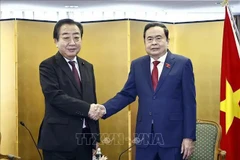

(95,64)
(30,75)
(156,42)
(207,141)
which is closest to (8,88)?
(30,75)

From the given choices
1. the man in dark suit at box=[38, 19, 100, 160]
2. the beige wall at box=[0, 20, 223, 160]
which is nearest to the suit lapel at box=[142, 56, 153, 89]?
the man in dark suit at box=[38, 19, 100, 160]

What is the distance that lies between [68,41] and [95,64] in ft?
7.89

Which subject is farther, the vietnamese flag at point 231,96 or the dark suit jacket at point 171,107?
the vietnamese flag at point 231,96

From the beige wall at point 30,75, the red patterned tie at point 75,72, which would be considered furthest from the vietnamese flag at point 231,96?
the beige wall at point 30,75

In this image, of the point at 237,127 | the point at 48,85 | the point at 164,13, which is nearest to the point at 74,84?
the point at 48,85

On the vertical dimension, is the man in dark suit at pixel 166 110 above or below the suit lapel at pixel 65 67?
below

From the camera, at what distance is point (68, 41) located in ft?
8.81

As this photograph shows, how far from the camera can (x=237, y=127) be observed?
12.1 ft

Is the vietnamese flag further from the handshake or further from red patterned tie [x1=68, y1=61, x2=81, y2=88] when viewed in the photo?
red patterned tie [x1=68, y1=61, x2=81, y2=88]

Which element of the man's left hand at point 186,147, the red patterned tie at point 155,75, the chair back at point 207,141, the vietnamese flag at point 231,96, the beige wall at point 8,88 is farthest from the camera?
the beige wall at point 8,88

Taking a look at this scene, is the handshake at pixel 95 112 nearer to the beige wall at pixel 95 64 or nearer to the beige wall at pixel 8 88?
the beige wall at pixel 95 64

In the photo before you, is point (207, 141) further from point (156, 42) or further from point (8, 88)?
point (8, 88)

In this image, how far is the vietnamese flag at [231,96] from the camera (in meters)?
3.67

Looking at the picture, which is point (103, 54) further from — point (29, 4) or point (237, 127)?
point (237, 127)
